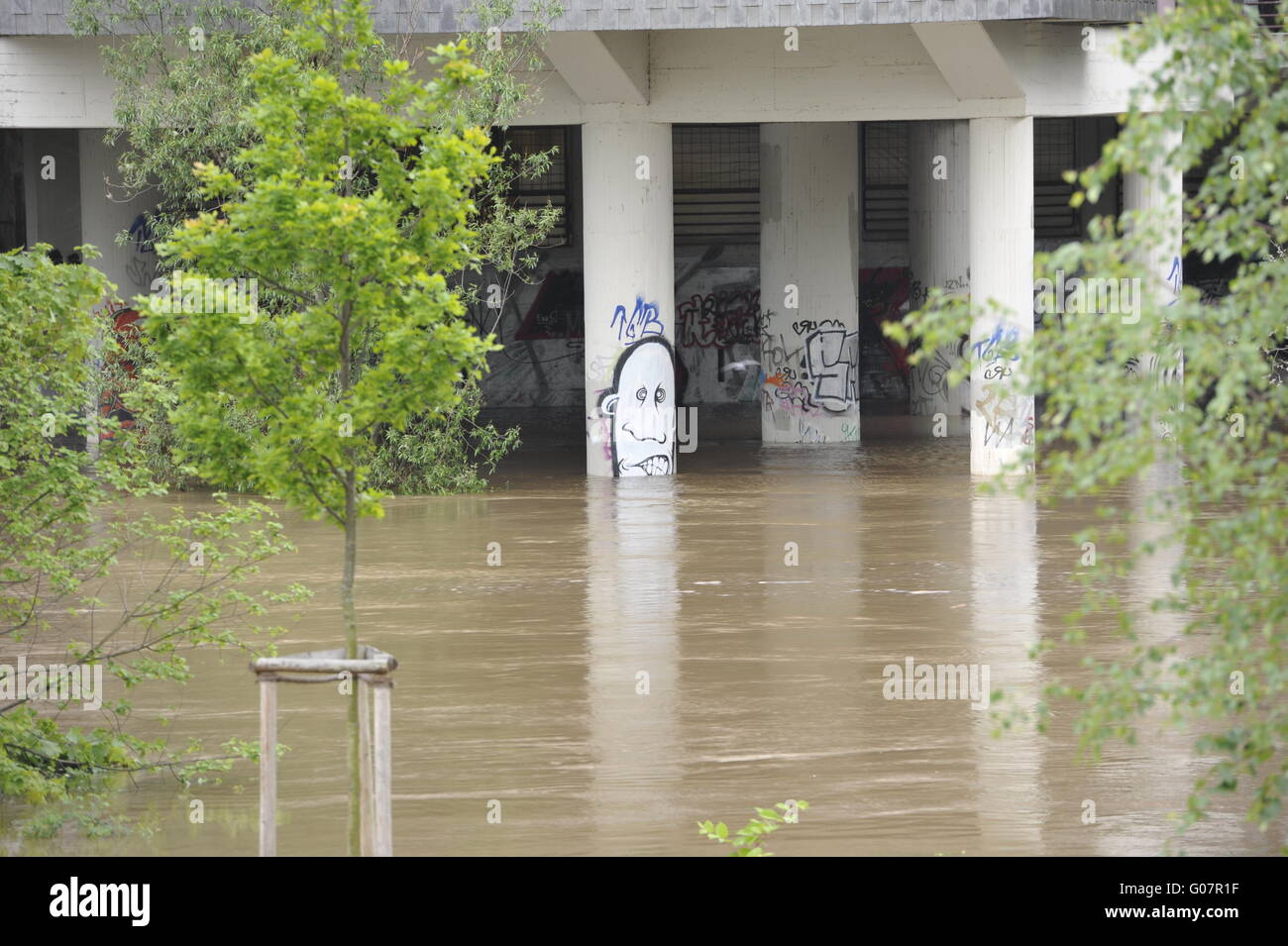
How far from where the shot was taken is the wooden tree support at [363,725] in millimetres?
7500

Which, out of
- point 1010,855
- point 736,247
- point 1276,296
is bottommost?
point 1010,855

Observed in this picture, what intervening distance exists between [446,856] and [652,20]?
18331 mm

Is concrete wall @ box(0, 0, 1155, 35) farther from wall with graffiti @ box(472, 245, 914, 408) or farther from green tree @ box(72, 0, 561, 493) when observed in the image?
wall with graffiti @ box(472, 245, 914, 408)

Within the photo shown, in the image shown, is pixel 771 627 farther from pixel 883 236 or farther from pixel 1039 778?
pixel 883 236

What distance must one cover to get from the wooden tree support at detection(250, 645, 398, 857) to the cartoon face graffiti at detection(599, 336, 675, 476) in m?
20.0

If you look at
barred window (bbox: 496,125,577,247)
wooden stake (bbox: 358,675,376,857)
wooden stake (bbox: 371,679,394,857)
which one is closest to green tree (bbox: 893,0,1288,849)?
wooden stake (bbox: 371,679,394,857)

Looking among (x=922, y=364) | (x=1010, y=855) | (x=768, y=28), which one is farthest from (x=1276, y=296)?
(x=922, y=364)

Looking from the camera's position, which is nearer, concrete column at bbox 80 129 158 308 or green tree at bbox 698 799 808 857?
green tree at bbox 698 799 808 857

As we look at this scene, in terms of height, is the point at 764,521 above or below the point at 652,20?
below

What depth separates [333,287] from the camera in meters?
8.85

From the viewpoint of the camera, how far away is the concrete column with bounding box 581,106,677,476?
27547 mm

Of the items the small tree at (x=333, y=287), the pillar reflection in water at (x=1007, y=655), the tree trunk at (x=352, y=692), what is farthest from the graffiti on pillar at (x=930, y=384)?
the tree trunk at (x=352, y=692)

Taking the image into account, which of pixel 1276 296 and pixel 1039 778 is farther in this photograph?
pixel 1039 778

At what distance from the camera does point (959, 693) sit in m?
12.9
